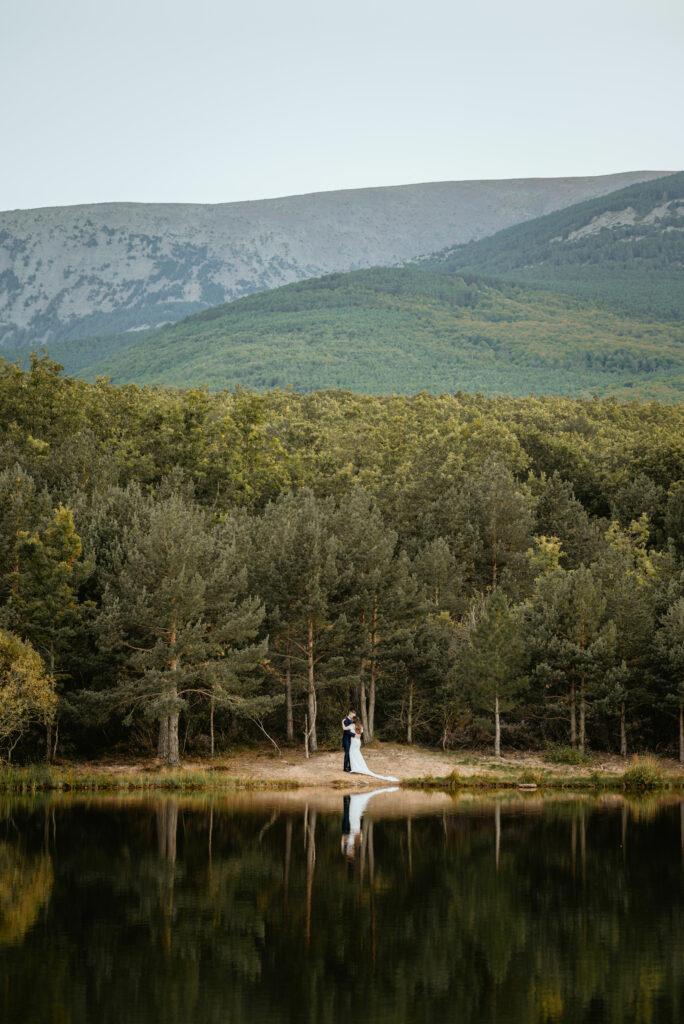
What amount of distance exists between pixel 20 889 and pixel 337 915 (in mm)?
6941

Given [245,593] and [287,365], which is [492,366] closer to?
[287,365]

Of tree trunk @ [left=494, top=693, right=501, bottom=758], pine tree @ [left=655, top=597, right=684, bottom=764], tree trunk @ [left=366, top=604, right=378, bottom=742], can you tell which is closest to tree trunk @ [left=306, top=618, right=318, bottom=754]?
tree trunk @ [left=366, top=604, right=378, bottom=742]

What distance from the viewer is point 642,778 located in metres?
48.5

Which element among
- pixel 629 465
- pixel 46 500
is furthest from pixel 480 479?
pixel 46 500

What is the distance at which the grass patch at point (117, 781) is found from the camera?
44969 mm

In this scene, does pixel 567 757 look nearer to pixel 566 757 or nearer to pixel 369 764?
pixel 566 757

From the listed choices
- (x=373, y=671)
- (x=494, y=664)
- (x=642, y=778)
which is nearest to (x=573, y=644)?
(x=494, y=664)

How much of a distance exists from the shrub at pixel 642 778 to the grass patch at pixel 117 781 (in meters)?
12.0

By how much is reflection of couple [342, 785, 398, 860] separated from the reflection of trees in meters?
7.47

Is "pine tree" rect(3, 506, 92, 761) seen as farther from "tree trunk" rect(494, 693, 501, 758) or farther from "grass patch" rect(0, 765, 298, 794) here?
"tree trunk" rect(494, 693, 501, 758)

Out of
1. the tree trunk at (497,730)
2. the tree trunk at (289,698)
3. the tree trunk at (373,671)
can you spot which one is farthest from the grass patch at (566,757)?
the tree trunk at (289,698)

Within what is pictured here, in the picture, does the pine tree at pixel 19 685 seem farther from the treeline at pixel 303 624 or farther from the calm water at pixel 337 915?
the calm water at pixel 337 915

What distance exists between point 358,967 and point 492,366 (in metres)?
175

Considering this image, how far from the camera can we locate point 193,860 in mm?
32500
